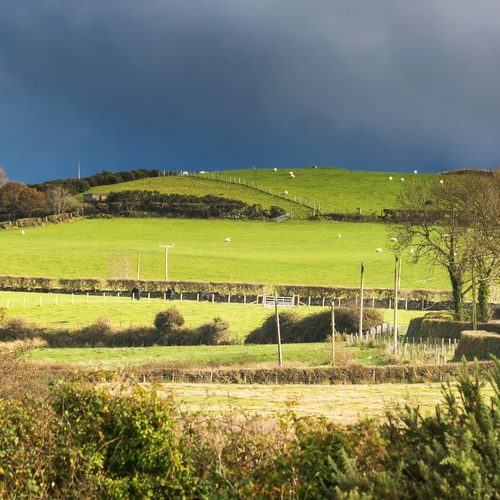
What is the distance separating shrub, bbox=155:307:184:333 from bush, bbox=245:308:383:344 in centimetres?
522

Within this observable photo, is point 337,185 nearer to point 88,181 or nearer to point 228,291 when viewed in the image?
point 88,181

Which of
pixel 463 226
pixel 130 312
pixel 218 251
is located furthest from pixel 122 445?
pixel 218 251

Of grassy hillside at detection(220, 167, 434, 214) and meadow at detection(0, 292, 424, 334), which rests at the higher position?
grassy hillside at detection(220, 167, 434, 214)

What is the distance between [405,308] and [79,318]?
2743cm

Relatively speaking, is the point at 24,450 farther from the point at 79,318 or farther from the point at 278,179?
the point at 278,179

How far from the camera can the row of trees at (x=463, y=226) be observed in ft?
187

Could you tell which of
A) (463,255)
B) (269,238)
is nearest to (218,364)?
(463,255)

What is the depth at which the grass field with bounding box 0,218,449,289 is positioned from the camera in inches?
3750

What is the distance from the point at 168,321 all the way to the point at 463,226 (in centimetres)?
2147

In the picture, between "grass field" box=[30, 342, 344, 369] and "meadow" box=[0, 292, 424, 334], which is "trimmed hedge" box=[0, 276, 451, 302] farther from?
"grass field" box=[30, 342, 344, 369]

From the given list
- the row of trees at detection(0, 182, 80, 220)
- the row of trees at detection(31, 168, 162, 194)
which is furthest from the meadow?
the row of trees at detection(31, 168, 162, 194)

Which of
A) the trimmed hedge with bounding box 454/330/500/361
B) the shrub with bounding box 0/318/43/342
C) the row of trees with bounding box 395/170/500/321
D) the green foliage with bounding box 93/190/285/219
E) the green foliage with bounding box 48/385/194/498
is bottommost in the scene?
the shrub with bounding box 0/318/43/342

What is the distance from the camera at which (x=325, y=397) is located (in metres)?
27.1

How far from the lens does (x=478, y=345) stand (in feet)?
131
